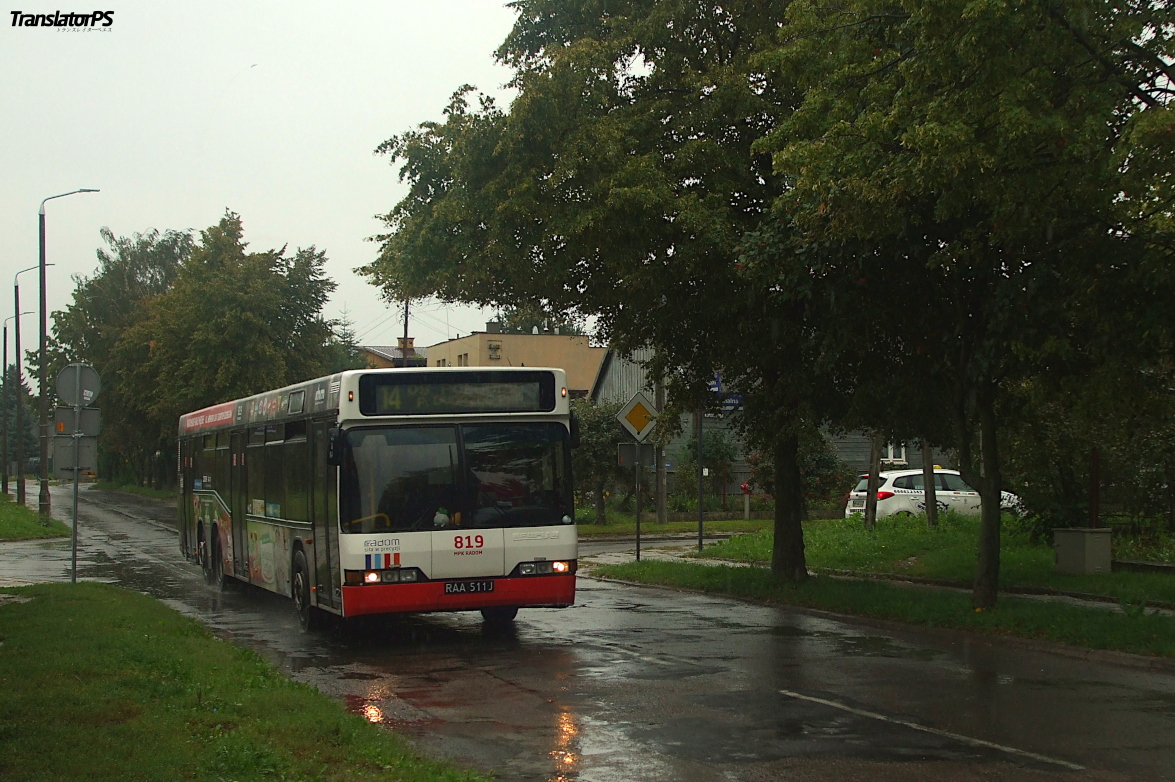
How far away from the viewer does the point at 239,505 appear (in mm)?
19203

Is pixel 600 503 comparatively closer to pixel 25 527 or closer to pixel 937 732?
pixel 25 527

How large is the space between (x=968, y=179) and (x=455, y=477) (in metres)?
5.93

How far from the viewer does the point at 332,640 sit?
14.4m

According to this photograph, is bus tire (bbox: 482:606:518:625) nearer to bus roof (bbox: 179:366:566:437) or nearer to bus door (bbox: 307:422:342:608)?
bus door (bbox: 307:422:342:608)

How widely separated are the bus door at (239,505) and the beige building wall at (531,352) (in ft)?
200

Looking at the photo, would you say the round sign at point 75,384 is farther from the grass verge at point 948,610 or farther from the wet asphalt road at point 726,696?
the grass verge at point 948,610

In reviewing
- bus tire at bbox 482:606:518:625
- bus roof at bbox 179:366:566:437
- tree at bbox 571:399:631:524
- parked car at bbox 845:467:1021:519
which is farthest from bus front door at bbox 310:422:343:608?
tree at bbox 571:399:631:524

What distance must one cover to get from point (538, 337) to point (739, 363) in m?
68.7

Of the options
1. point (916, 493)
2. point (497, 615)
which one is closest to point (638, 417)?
point (497, 615)

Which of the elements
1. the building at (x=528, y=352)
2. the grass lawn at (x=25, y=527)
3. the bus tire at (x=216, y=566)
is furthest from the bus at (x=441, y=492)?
the building at (x=528, y=352)

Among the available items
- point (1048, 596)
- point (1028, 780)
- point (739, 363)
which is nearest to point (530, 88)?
point (739, 363)

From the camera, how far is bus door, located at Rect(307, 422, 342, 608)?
13.4m

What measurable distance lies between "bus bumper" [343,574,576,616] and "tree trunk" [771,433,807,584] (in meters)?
6.12

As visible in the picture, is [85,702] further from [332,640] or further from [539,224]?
[539,224]
